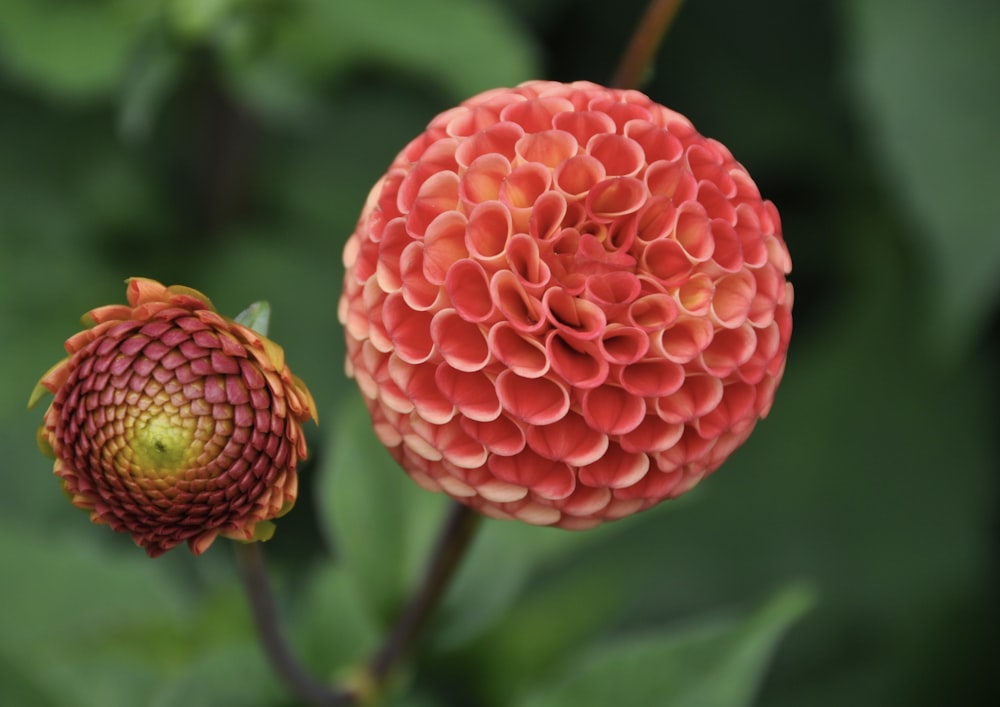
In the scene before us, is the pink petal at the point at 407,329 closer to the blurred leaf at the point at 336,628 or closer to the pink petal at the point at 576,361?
the pink petal at the point at 576,361

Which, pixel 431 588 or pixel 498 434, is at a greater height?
pixel 498 434

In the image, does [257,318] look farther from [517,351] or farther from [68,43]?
[68,43]

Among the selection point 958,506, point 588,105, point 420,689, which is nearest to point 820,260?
point 958,506

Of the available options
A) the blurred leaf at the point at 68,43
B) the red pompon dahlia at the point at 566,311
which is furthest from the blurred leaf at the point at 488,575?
the blurred leaf at the point at 68,43

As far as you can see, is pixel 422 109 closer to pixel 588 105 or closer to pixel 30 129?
pixel 30 129

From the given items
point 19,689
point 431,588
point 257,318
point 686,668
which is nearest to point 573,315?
point 257,318

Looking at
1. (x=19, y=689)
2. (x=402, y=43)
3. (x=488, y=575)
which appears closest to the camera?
(x=19, y=689)
